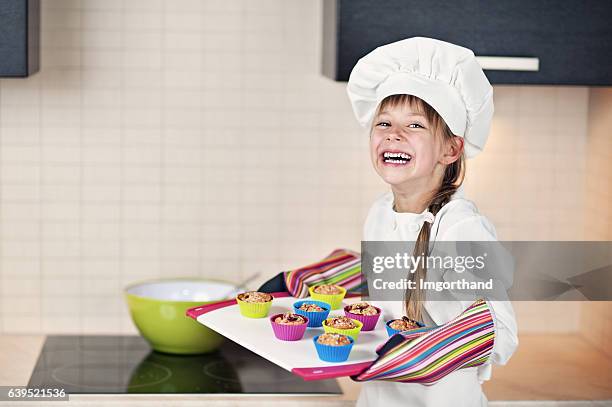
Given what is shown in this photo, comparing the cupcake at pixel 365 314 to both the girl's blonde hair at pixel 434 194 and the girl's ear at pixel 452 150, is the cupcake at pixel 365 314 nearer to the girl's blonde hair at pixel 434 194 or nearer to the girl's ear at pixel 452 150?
the girl's blonde hair at pixel 434 194

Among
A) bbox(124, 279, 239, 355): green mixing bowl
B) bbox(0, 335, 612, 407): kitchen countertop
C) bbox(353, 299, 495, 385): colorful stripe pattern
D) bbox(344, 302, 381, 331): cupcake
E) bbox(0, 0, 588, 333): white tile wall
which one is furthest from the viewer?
bbox(0, 0, 588, 333): white tile wall

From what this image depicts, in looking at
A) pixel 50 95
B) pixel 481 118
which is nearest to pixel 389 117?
pixel 481 118

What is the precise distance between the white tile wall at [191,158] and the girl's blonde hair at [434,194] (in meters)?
0.66

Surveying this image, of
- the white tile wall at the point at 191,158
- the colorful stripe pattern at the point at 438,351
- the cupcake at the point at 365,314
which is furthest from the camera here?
the white tile wall at the point at 191,158

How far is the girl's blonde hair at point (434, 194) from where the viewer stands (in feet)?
5.17

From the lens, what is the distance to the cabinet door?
1.95 meters

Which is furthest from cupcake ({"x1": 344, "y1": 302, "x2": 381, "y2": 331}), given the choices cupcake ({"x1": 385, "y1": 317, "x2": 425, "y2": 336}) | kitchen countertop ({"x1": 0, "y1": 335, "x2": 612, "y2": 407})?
kitchen countertop ({"x1": 0, "y1": 335, "x2": 612, "y2": 407})

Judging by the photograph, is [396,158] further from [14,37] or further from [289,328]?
[14,37]

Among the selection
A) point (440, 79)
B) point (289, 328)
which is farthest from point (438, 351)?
point (440, 79)

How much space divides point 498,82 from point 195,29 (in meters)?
0.77

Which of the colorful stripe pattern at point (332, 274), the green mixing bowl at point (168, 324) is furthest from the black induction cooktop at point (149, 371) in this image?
the colorful stripe pattern at point (332, 274)

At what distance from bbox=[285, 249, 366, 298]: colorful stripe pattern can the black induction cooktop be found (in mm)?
277

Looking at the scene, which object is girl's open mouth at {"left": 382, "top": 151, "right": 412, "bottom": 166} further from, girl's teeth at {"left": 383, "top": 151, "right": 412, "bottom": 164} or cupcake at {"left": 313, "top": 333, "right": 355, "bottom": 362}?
cupcake at {"left": 313, "top": 333, "right": 355, "bottom": 362}

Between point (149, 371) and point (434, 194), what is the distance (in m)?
0.82
